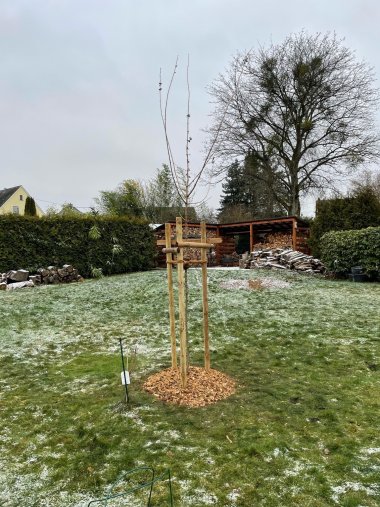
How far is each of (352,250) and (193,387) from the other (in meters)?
9.84

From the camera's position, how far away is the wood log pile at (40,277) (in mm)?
10693

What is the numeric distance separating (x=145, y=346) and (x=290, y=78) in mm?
19611

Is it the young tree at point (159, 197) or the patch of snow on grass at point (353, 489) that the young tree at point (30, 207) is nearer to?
the young tree at point (159, 197)

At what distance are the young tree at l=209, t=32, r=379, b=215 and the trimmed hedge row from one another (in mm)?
8919

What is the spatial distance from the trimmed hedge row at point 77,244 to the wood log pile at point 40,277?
447 mm

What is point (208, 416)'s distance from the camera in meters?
3.07

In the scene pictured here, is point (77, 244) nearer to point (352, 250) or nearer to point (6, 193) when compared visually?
point (352, 250)

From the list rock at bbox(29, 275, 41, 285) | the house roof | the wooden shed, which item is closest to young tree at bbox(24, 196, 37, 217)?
the wooden shed

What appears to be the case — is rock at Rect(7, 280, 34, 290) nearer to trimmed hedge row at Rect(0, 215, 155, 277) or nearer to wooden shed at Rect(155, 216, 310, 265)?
trimmed hedge row at Rect(0, 215, 155, 277)

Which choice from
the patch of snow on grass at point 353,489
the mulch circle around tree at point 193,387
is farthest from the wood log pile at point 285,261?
the patch of snow on grass at point 353,489

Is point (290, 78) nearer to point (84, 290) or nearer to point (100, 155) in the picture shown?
point (100, 155)

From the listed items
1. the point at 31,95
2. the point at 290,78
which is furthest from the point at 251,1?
the point at 290,78

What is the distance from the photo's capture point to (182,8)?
608 centimetres

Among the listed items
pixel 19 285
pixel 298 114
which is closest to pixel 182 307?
pixel 19 285
